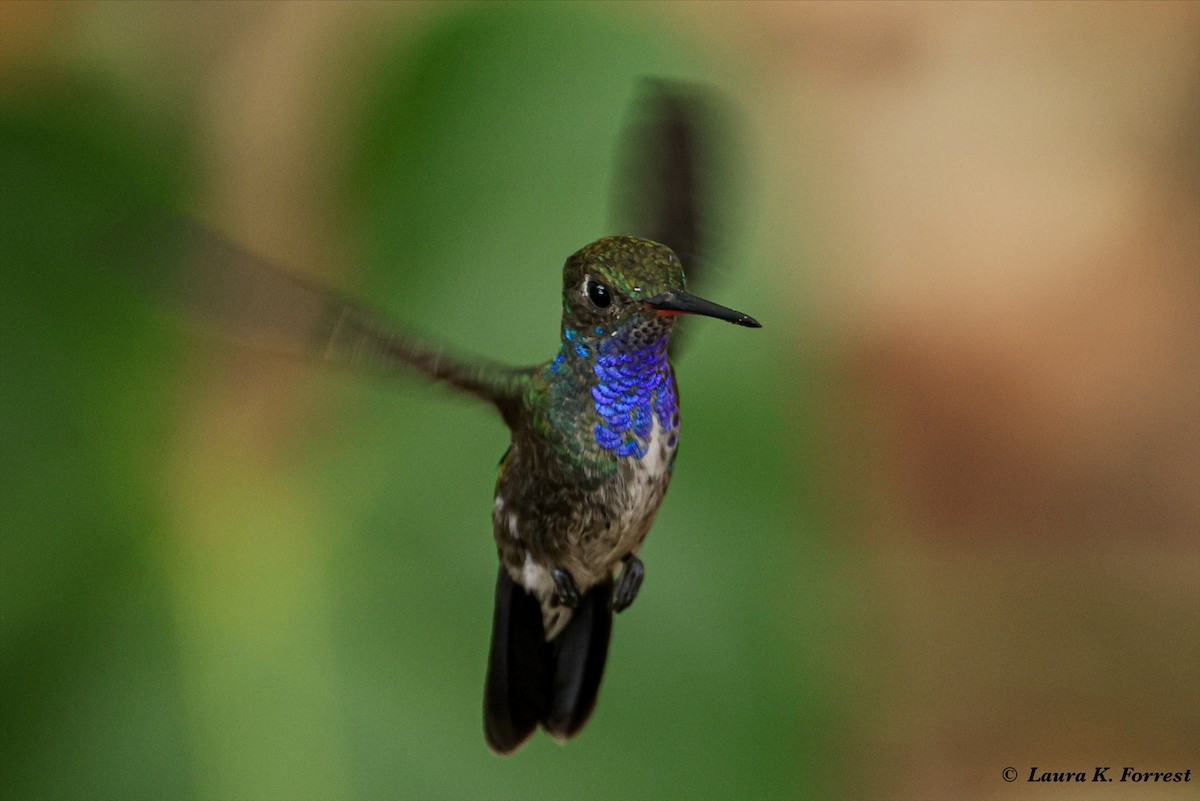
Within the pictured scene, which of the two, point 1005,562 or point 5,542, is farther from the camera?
point 1005,562

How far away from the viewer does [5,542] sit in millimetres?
1193

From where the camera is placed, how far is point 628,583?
780 millimetres

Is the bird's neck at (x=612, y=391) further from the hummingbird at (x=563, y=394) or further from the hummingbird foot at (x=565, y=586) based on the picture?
the hummingbird foot at (x=565, y=586)

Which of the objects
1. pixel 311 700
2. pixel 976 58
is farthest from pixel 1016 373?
pixel 311 700

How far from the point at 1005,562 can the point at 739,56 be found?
0.72 m

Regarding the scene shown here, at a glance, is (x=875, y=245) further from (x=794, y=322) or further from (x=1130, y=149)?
(x=1130, y=149)

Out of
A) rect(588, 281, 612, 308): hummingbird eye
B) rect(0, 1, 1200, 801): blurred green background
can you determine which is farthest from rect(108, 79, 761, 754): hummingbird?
rect(0, 1, 1200, 801): blurred green background

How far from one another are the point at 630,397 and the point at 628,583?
0.15 meters

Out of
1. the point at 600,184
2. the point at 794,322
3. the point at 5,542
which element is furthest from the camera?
the point at 794,322
